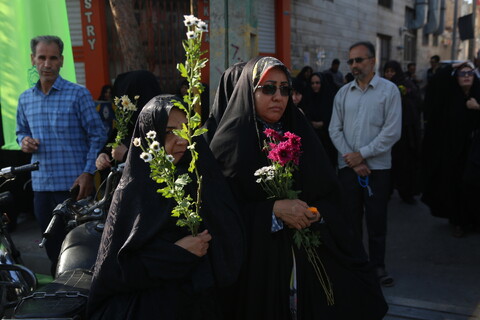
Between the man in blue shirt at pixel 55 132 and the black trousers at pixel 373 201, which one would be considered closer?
the man in blue shirt at pixel 55 132

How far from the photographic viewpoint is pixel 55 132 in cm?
381

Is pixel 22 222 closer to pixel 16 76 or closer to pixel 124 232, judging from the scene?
pixel 16 76

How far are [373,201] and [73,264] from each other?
2.50 m

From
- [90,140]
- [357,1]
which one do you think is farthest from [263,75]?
[357,1]

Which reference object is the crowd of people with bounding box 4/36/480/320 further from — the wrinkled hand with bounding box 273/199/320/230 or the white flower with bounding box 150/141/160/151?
the white flower with bounding box 150/141/160/151

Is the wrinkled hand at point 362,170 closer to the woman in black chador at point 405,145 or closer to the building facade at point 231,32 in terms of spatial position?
the building facade at point 231,32

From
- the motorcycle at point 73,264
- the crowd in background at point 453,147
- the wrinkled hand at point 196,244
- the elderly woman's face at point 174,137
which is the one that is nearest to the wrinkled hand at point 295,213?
the wrinkled hand at point 196,244

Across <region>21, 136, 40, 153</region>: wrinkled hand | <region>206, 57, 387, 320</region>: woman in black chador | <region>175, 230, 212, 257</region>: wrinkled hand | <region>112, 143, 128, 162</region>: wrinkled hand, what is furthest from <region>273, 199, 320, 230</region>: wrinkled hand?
<region>21, 136, 40, 153</region>: wrinkled hand

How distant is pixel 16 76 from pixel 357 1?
13071 mm

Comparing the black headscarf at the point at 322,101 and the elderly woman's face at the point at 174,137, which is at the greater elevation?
the elderly woman's face at the point at 174,137

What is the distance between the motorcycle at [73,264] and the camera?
2059mm

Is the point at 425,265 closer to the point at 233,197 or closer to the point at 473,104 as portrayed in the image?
the point at 473,104

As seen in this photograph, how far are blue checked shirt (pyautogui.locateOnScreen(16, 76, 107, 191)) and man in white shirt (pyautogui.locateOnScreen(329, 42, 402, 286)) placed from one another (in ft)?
6.70

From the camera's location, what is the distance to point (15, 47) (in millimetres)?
4891
